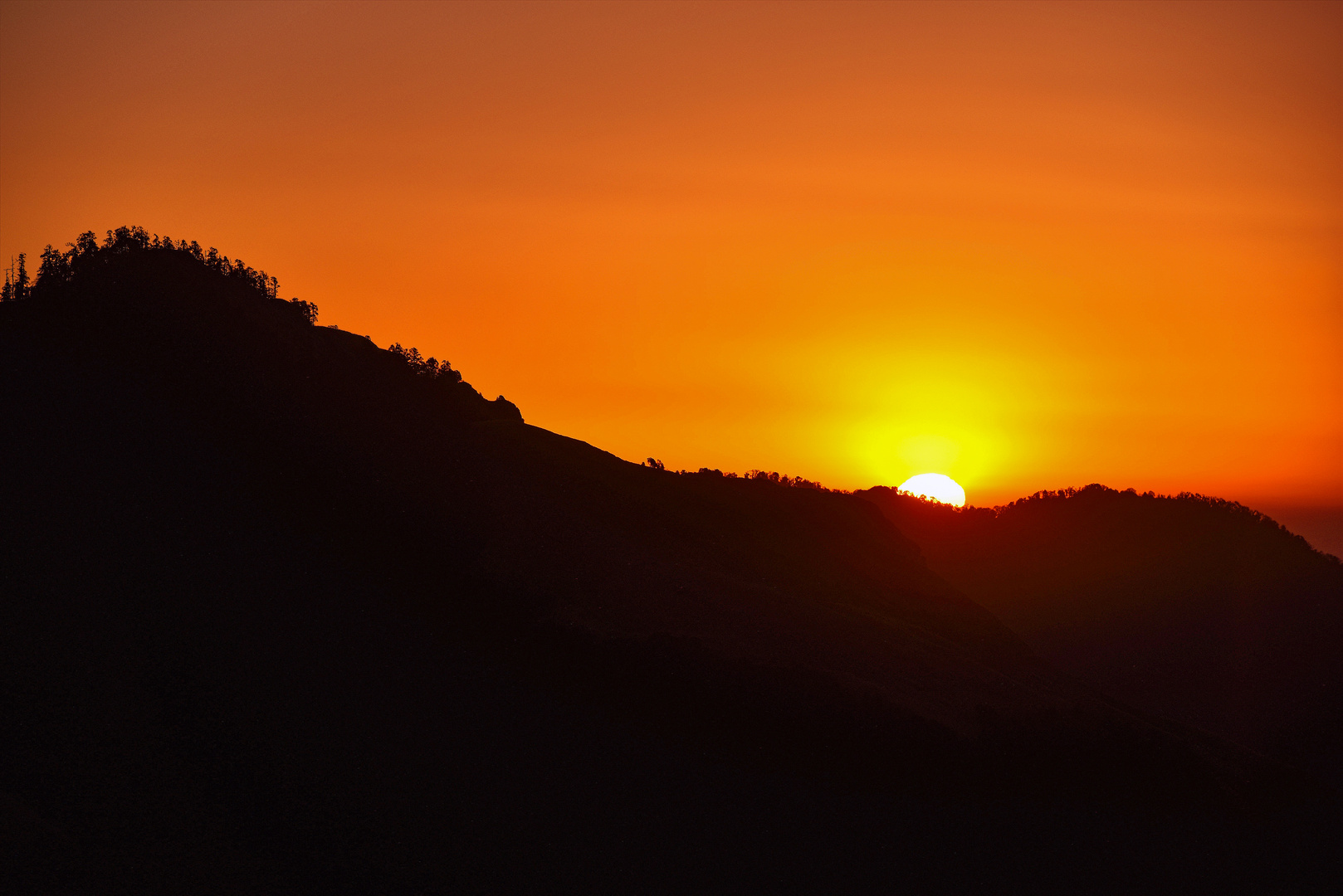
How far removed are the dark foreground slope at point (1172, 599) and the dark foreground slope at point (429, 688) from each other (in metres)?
11.3

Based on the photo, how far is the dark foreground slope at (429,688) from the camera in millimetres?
16781

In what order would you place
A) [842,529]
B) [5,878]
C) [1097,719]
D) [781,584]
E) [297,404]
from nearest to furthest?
[5,878] < [1097,719] < [297,404] < [781,584] < [842,529]

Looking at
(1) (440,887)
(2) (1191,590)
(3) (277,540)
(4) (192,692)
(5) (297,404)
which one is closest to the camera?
(1) (440,887)

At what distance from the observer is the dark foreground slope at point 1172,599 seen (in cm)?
3834

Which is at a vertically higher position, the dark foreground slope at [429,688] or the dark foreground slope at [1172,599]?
the dark foreground slope at [1172,599]

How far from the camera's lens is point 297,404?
26.6 m

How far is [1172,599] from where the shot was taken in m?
47.1

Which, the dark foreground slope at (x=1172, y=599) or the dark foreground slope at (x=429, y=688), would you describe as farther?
the dark foreground slope at (x=1172, y=599)

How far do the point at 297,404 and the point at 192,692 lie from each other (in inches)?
387

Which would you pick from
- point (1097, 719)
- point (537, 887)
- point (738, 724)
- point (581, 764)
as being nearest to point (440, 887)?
point (537, 887)

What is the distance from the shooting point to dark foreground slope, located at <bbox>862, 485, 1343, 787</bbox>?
38.3 metres

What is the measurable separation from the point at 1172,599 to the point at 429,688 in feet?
125

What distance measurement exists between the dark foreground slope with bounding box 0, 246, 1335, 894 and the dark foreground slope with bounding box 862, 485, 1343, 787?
11.3 meters

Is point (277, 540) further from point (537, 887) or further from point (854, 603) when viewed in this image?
point (854, 603)
